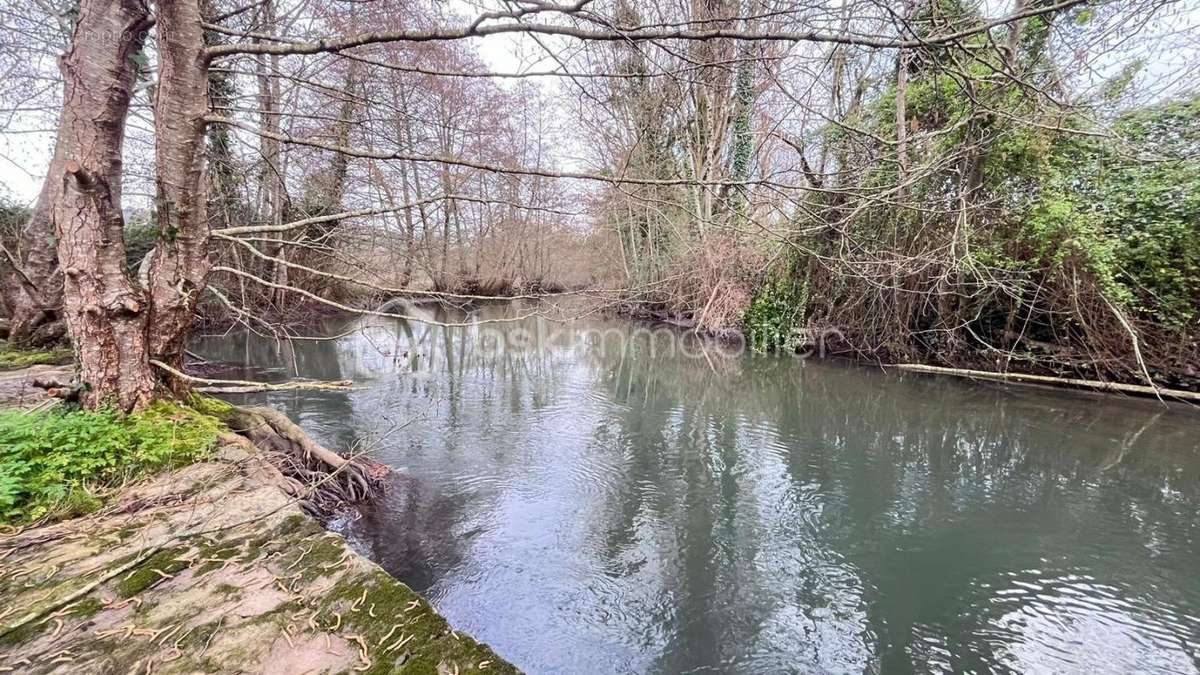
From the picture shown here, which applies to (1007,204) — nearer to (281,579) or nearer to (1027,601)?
(1027,601)

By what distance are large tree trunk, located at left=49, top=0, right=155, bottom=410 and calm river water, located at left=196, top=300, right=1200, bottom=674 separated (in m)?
2.14

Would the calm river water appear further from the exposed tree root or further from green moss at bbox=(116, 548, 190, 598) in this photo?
green moss at bbox=(116, 548, 190, 598)

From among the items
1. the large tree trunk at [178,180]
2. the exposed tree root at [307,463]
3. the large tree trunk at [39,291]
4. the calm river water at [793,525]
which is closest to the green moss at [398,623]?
the calm river water at [793,525]

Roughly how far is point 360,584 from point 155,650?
60 cm

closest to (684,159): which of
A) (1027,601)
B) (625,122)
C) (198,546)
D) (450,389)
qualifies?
(625,122)

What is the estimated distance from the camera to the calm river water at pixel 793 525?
3129 millimetres

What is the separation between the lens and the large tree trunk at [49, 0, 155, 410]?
9.11ft

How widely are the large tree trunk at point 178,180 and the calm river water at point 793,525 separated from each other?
2.12 metres

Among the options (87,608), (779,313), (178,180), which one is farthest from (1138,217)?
(87,608)

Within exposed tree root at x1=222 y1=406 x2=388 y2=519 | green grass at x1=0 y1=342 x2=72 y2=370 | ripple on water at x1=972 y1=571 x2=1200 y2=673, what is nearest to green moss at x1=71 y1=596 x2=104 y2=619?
exposed tree root at x1=222 y1=406 x2=388 y2=519

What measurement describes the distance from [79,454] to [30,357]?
13.4 feet

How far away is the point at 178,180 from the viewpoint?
3045 mm

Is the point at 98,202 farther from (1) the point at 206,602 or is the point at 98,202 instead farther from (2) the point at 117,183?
(1) the point at 206,602

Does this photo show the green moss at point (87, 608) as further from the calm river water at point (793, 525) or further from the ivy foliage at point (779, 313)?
the ivy foliage at point (779, 313)
